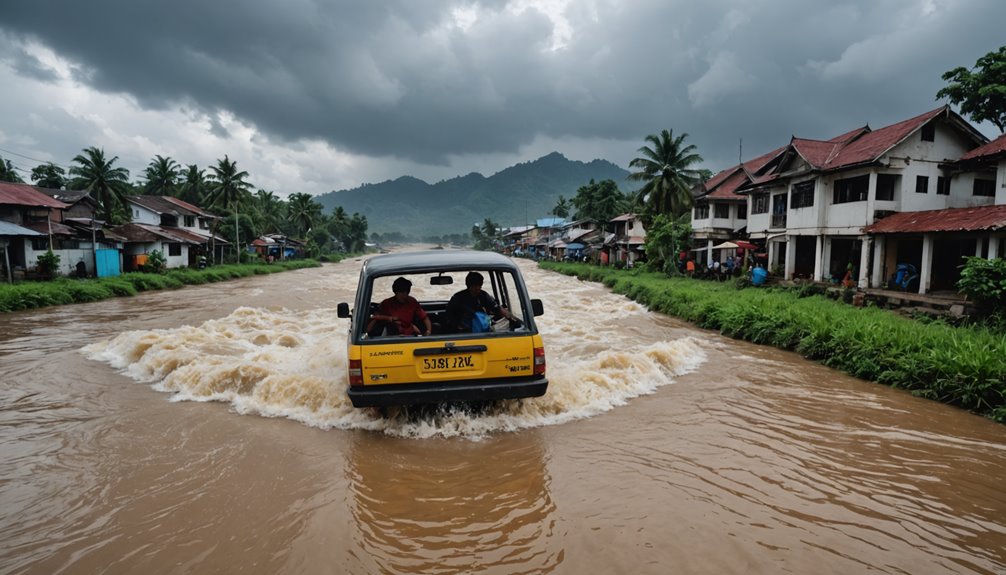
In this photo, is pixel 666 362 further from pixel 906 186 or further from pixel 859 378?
pixel 906 186

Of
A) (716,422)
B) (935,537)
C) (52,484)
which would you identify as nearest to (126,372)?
(52,484)

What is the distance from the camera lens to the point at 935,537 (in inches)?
141

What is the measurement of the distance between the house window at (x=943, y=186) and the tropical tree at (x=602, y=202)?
3909 cm

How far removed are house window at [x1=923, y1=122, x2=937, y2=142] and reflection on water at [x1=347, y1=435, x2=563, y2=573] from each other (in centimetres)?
2113

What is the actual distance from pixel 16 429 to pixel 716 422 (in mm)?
7862

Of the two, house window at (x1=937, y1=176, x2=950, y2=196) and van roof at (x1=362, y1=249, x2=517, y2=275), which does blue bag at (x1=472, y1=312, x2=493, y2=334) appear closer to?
van roof at (x1=362, y1=249, x2=517, y2=275)

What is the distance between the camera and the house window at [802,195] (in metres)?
21.5

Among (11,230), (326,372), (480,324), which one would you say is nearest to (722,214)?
(326,372)

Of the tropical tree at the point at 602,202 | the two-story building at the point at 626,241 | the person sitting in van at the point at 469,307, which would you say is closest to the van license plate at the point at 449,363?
the person sitting in van at the point at 469,307

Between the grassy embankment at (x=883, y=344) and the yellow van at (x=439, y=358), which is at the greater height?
the yellow van at (x=439, y=358)

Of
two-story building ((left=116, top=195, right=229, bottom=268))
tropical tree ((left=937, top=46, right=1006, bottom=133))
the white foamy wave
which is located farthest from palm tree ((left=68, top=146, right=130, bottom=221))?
tropical tree ((left=937, top=46, right=1006, bottom=133))

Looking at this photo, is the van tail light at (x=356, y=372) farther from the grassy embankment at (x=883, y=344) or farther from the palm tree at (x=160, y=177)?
the palm tree at (x=160, y=177)

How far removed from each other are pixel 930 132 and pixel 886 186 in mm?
2358

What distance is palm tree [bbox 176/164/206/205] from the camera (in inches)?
2349
